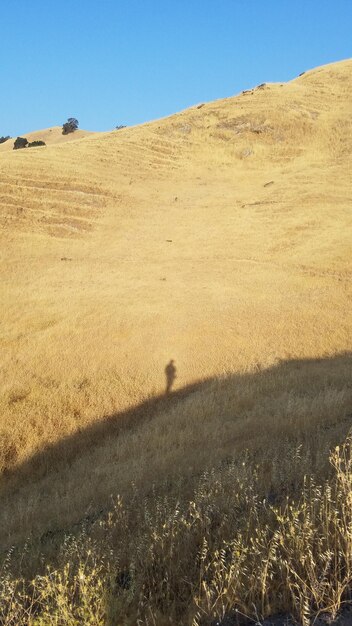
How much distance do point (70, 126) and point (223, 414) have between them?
247ft

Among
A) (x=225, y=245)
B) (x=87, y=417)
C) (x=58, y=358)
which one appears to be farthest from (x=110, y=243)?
(x=87, y=417)

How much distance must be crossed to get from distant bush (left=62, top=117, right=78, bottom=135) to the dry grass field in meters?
40.5

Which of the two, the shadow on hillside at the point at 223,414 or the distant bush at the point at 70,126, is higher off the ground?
the distant bush at the point at 70,126

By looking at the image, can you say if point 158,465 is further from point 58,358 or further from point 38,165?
point 38,165

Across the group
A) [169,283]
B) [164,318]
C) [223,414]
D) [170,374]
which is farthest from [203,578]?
[169,283]

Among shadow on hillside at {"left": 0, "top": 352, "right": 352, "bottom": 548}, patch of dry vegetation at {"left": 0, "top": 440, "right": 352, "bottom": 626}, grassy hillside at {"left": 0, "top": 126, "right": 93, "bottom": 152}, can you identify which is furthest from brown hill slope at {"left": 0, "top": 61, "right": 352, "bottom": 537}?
grassy hillside at {"left": 0, "top": 126, "right": 93, "bottom": 152}

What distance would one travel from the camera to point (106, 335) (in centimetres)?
1164

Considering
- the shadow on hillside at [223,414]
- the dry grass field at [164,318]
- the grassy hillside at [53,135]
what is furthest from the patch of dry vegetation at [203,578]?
the grassy hillside at [53,135]

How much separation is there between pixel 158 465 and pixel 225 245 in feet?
58.6

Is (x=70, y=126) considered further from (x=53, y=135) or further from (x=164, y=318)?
(x=164, y=318)

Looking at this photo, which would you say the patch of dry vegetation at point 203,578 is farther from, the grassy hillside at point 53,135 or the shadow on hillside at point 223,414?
the grassy hillside at point 53,135

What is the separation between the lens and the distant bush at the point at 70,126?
72.6 meters

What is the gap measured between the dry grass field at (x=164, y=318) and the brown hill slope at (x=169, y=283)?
0.06m

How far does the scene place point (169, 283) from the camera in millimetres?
17391
